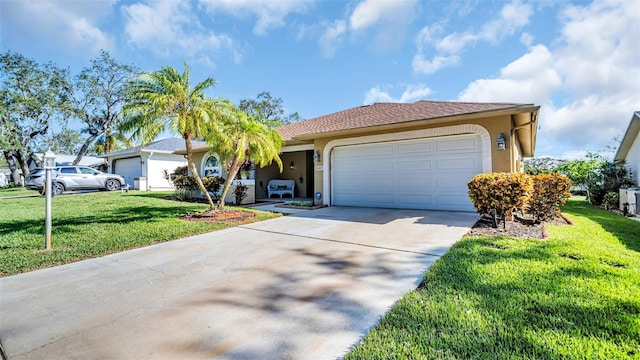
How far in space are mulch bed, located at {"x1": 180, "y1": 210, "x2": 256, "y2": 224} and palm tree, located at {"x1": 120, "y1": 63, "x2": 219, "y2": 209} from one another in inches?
92.4

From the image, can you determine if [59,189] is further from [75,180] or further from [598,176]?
[598,176]

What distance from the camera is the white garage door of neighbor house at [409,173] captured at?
857 centimetres

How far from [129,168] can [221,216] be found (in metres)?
19.1

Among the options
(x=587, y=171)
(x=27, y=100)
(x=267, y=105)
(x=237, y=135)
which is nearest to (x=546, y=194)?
(x=237, y=135)

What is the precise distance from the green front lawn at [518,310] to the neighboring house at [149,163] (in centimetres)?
2019

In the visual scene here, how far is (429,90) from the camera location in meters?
16.0

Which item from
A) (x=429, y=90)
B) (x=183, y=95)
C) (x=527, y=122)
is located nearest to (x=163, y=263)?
(x=183, y=95)

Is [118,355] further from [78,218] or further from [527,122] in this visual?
[527,122]

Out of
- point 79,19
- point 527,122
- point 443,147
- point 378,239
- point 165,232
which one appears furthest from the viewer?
point 79,19

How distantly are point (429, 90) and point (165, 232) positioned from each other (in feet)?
48.9

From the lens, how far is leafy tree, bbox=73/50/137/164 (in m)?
25.4

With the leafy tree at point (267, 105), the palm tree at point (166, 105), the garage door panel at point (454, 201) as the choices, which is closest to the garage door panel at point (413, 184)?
the garage door panel at point (454, 201)

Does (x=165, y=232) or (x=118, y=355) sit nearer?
(x=118, y=355)

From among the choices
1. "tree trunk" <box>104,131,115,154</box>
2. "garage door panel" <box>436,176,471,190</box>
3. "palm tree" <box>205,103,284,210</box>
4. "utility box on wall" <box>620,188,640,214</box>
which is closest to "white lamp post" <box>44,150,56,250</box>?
"palm tree" <box>205,103,284,210</box>
